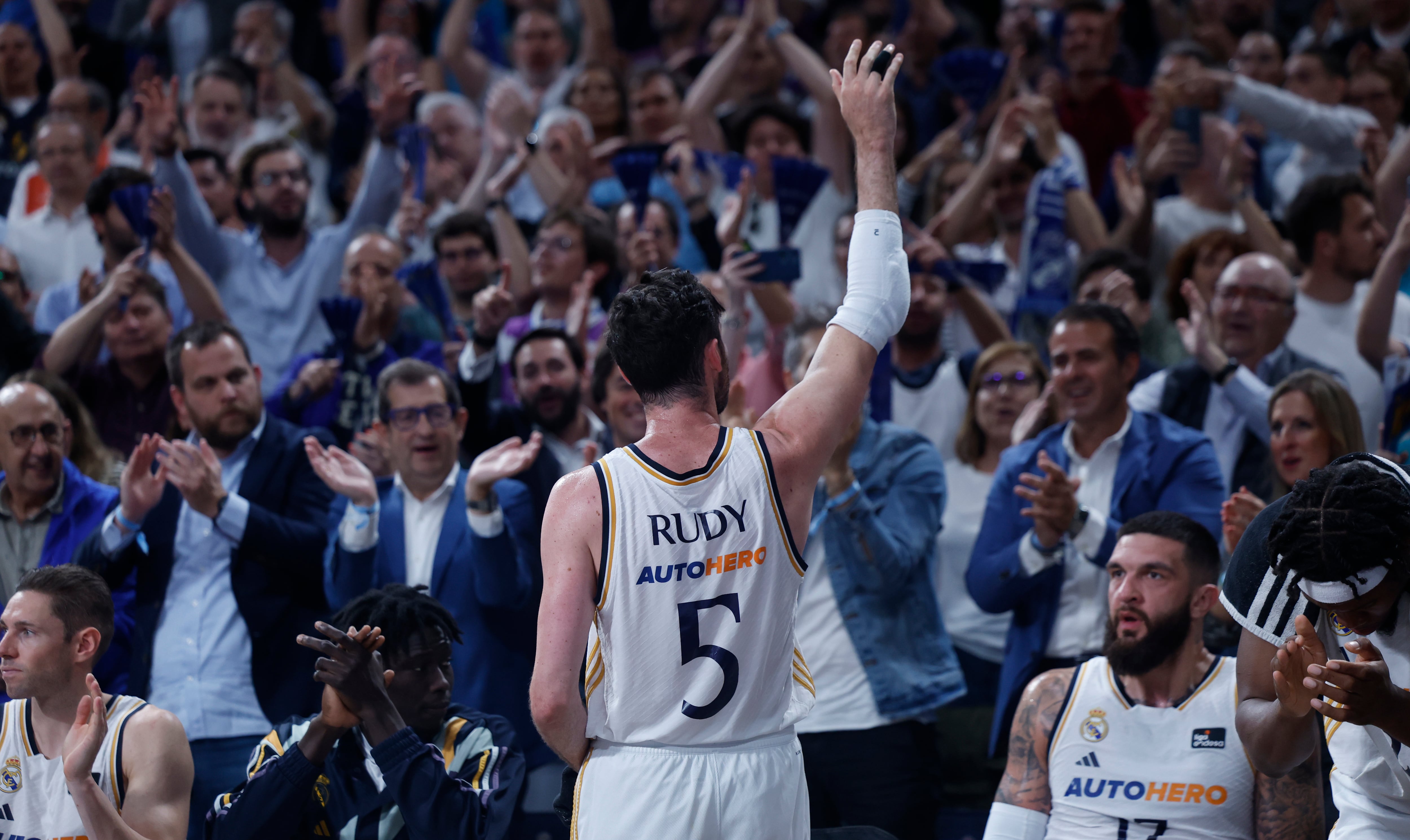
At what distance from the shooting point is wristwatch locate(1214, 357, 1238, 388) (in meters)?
6.01

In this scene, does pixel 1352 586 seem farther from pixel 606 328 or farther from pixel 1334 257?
pixel 1334 257

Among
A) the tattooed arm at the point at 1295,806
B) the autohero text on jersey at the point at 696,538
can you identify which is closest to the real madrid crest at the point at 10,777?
the autohero text on jersey at the point at 696,538

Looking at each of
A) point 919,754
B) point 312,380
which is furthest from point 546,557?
point 312,380

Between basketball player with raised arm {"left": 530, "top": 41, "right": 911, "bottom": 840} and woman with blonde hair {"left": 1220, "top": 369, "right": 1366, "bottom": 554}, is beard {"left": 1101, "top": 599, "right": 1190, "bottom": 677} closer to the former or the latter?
woman with blonde hair {"left": 1220, "top": 369, "right": 1366, "bottom": 554}

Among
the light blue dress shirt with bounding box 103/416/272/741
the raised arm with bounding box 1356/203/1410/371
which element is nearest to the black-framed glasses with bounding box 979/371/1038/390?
the raised arm with bounding box 1356/203/1410/371

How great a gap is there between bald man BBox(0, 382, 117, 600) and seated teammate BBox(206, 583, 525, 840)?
163 centimetres

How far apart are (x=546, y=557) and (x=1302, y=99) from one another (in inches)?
273

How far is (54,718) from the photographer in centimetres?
445

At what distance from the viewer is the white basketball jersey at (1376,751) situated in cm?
354

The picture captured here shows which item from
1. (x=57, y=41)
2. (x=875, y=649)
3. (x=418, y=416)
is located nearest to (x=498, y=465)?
(x=418, y=416)

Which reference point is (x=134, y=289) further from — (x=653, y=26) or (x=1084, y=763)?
(x=653, y=26)

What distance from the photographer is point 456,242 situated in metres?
7.89

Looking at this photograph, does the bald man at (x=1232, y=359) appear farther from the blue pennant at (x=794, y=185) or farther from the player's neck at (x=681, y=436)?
the player's neck at (x=681, y=436)

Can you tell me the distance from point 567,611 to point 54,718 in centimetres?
227
